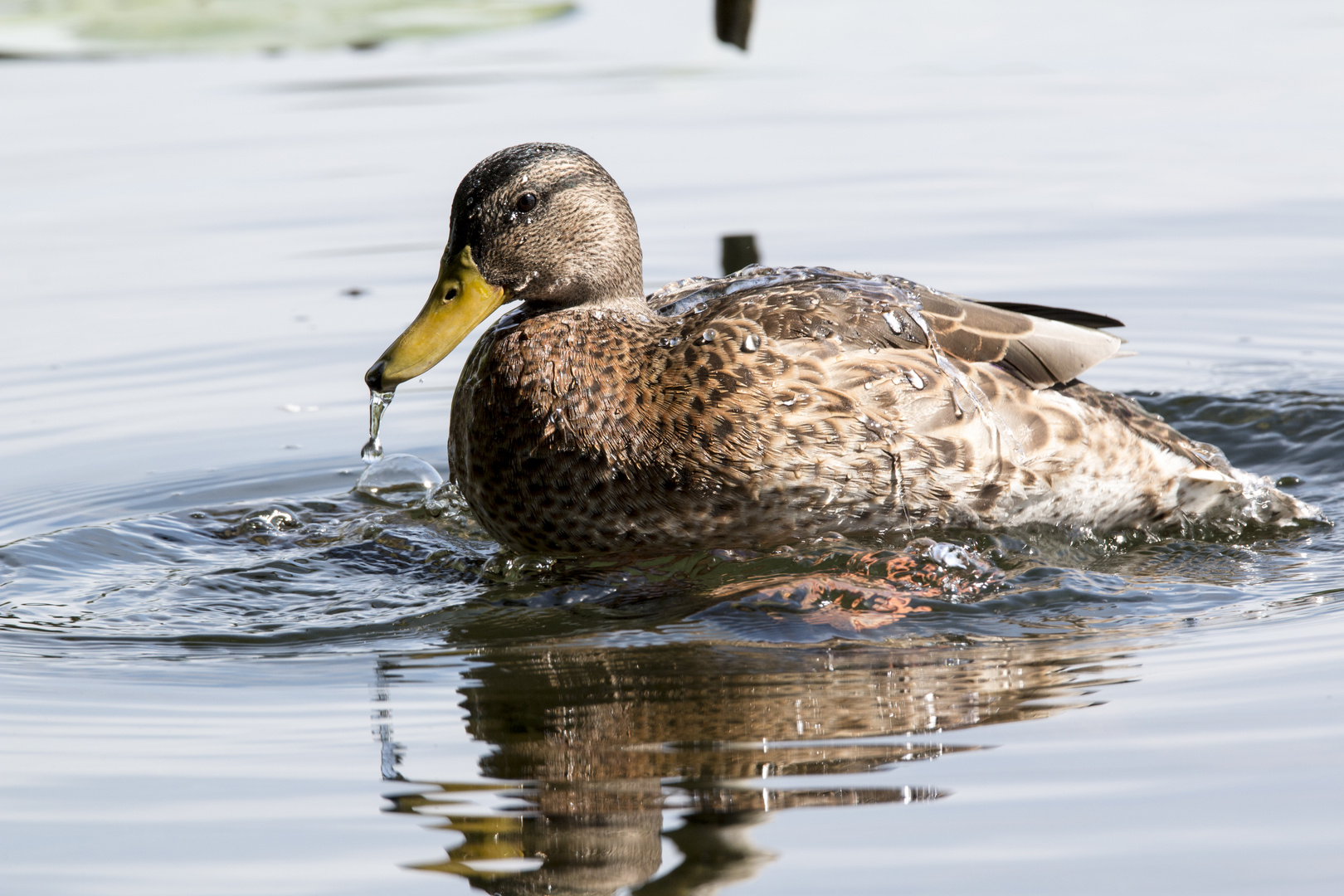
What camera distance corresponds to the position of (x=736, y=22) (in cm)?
903

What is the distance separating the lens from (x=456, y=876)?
10.9 ft

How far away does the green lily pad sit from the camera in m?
12.4

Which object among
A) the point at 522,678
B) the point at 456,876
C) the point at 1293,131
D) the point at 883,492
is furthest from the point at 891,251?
the point at 456,876

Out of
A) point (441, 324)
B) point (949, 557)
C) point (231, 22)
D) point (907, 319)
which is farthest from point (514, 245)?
point (231, 22)

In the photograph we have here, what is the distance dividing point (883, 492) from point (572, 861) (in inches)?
86.7

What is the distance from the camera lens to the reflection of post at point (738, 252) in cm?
907

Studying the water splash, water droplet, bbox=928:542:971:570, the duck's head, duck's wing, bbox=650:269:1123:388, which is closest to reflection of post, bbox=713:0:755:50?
duck's wing, bbox=650:269:1123:388

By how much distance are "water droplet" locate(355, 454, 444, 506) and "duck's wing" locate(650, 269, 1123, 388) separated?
143 cm

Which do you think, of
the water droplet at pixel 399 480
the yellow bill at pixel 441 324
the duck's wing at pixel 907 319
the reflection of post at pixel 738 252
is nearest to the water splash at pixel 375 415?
the yellow bill at pixel 441 324

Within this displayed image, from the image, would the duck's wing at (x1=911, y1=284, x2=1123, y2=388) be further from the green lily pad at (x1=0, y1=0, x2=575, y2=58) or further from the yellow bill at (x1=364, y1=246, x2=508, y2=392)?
the green lily pad at (x1=0, y1=0, x2=575, y2=58)

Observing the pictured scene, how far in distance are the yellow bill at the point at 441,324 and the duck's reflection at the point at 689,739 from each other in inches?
41.0

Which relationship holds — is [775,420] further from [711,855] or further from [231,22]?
[231,22]

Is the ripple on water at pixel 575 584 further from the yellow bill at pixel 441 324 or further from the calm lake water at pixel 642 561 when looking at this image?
the yellow bill at pixel 441 324

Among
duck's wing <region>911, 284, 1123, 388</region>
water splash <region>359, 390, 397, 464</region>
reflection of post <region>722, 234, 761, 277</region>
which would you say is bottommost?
water splash <region>359, 390, 397, 464</region>
